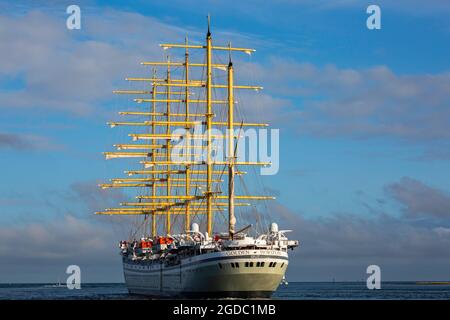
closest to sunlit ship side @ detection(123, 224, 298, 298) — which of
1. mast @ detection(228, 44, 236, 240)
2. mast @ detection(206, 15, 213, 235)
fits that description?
mast @ detection(228, 44, 236, 240)

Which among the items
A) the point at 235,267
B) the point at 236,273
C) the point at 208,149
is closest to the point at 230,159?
the point at 208,149

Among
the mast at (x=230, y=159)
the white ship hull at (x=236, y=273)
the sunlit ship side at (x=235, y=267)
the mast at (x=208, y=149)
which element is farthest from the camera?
the mast at (x=208, y=149)

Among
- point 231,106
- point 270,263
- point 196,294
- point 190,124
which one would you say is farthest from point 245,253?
point 190,124

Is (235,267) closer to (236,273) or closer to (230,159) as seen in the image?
(236,273)

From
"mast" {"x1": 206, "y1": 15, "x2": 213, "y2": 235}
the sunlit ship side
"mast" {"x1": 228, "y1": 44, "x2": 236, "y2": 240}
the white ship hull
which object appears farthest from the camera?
"mast" {"x1": 206, "y1": 15, "x2": 213, "y2": 235}

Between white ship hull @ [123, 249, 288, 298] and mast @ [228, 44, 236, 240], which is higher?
mast @ [228, 44, 236, 240]

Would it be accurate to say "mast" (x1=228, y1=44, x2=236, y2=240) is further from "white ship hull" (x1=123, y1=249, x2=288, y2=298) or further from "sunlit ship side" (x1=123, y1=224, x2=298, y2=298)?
"white ship hull" (x1=123, y1=249, x2=288, y2=298)

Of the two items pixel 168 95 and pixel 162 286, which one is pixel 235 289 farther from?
pixel 168 95

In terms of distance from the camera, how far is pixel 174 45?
503 feet

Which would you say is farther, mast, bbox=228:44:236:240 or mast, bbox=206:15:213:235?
mast, bbox=206:15:213:235

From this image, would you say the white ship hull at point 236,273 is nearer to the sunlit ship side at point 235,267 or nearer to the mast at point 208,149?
the sunlit ship side at point 235,267

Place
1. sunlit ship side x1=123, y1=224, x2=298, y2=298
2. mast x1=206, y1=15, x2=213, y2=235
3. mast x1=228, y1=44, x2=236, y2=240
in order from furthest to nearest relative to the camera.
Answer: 1. mast x1=206, y1=15, x2=213, y2=235
2. mast x1=228, y1=44, x2=236, y2=240
3. sunlit ship side x1=123, y1=224, x2=298, y2=298

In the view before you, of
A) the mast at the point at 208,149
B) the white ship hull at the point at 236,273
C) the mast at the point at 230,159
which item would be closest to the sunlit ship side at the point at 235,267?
the white ship hull at the point at 236,273
